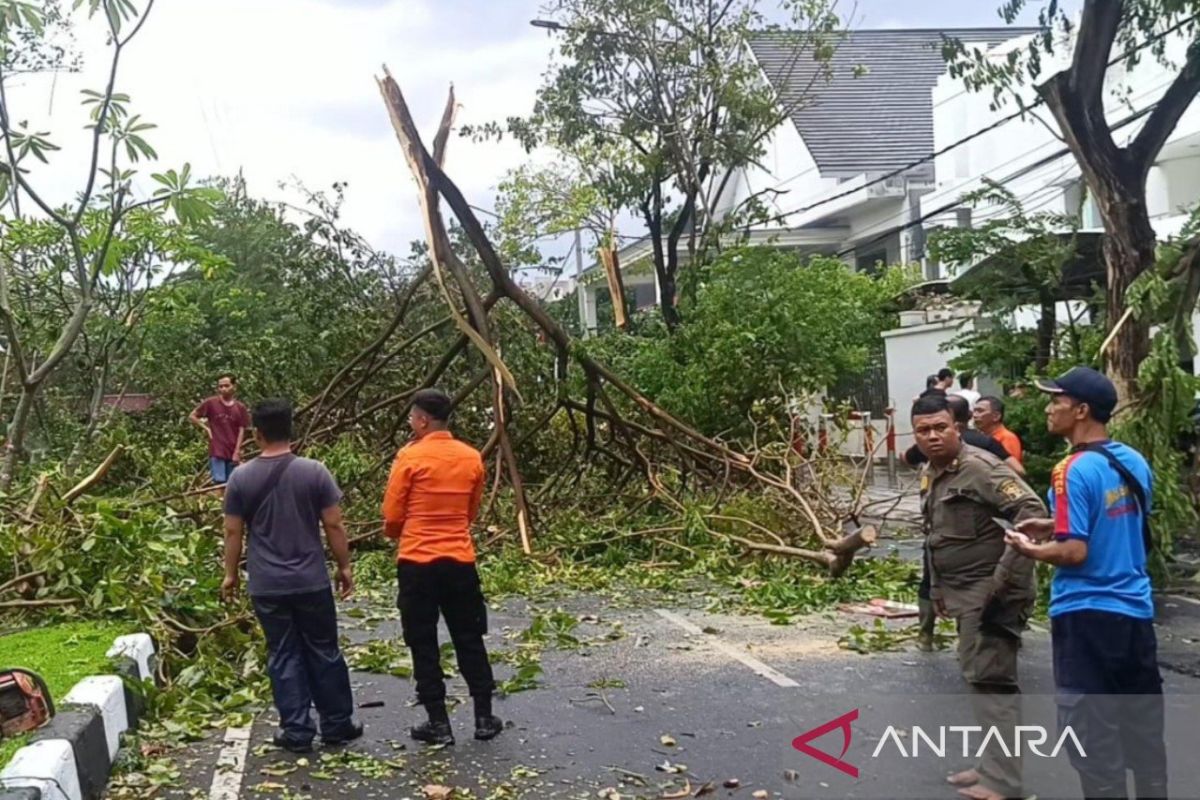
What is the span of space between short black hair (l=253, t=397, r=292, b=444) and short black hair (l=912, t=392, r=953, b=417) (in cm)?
286

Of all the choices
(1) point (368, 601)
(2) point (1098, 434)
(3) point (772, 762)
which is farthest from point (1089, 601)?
(1) point (368, 601)

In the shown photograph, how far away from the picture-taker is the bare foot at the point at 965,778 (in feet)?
15.4

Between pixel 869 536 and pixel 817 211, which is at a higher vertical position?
pixel 817 211

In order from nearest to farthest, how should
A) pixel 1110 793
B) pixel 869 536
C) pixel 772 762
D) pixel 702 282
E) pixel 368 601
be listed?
pixel 1110 793, pixel 772 762, pixel 869 536, pixel 368 601, pixel 702 282

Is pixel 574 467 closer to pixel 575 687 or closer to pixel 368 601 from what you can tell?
pixel 368 601

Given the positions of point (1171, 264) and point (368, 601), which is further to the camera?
point (368, 601)

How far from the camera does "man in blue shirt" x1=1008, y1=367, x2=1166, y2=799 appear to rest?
3795mm

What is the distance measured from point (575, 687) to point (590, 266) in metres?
25.9

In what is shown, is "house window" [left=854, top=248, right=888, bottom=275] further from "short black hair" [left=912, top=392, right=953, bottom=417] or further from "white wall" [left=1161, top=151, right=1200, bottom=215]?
"short black hair" [left=912, top=392, right=953, bottom=417]

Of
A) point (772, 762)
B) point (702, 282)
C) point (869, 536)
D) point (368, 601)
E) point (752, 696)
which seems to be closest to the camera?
point (772, 762)

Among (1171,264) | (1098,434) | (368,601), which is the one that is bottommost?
(368,601)

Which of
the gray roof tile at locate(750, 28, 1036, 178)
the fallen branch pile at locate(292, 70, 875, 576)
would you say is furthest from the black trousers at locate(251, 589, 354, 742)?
the gray roof tile at locate(750, 28, 1036, 178)

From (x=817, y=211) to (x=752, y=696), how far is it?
25.1 meters

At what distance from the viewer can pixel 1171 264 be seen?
867cm
